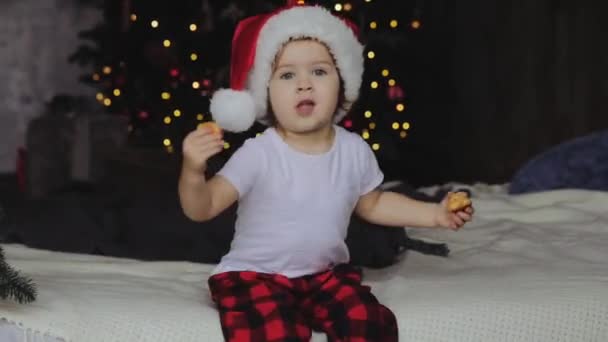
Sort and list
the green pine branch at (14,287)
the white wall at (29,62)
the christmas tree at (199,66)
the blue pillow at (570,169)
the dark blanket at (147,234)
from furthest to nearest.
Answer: the white wall at (29,62) < the christmas tree at (199,66) < the blue pillow at (570,169) < the dark blanket at (147,234) < the green pine branch at (14,287)

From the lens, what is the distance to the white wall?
20.9ft

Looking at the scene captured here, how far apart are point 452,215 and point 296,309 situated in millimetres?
324

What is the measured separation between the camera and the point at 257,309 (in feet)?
5.14

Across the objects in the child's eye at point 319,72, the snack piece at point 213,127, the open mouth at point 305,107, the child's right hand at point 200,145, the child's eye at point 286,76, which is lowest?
the child's right hand at point 200,145

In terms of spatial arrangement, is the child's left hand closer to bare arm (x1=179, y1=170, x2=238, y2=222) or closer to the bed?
the bed

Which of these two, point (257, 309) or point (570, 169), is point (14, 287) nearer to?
point (257, 309)

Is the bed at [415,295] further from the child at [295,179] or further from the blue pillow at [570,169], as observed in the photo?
the blue pillow at [570,169]

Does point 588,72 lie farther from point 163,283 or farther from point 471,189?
point 163,283

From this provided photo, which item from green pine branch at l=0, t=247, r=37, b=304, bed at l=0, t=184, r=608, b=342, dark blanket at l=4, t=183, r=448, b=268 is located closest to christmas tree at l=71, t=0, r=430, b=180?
dark blanket at l=4, t=183, r=448, b=268

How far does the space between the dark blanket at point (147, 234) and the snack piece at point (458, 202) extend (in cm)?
37

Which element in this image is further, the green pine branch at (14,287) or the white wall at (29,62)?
the white wall at (29,62)

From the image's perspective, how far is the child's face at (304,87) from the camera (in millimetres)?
1705

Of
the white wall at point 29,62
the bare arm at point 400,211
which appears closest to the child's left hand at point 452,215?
the bare arm at point 400,211

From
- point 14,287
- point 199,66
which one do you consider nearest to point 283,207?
point 14,287
